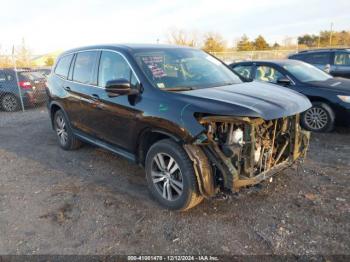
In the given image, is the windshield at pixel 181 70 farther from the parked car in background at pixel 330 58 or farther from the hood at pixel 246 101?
the parked car in background at pixel 330 58

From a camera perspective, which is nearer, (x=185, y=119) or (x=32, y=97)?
(x=185, y=119)

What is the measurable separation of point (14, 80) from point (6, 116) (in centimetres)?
137

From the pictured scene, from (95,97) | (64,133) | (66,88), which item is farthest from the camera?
(64,133)

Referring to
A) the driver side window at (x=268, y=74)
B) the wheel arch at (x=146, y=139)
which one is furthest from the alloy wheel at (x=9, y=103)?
the wheel arch at (x=146, y=139)

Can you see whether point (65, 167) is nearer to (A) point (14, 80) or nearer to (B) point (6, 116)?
(B) point (6, 116)

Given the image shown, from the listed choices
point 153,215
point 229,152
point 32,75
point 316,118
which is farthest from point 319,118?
point 32,75

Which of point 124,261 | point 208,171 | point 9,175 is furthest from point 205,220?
point 9,175

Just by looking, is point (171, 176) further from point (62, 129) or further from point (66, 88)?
point (62, 129)

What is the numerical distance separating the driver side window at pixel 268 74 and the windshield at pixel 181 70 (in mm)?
2698

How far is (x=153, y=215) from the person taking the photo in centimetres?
358

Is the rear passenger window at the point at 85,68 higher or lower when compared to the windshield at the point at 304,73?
higher

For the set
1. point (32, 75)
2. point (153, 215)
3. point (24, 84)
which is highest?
point (32, 75)

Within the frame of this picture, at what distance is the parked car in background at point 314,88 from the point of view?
6195 mm

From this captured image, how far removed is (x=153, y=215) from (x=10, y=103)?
30.9ft
